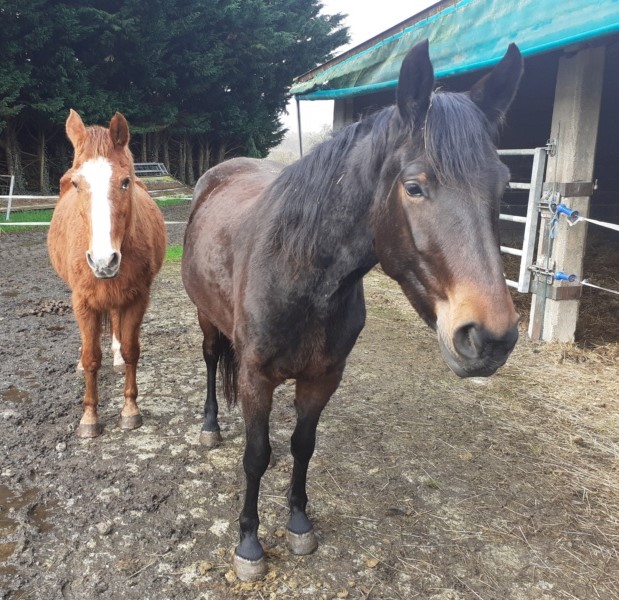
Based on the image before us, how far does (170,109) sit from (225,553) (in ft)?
63.3

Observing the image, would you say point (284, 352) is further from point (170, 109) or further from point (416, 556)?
point (170, 109)

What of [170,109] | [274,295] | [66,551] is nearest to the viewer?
[274,295]

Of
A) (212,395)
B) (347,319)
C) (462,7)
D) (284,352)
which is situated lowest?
(212,395)

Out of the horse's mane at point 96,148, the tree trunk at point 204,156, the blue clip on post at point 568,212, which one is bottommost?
the blue clip on post at point 568,212

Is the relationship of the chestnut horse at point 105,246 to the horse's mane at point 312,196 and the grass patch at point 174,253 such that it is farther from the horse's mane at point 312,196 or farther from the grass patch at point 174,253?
the grass patch at point 174,253

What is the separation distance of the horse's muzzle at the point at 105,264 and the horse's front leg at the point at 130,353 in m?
0.59

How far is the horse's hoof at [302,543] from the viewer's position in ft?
7.14

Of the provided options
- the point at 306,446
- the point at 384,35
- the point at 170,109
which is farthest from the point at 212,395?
the point at 170,109

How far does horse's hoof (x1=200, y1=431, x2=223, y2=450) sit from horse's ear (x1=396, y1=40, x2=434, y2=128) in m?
2.29

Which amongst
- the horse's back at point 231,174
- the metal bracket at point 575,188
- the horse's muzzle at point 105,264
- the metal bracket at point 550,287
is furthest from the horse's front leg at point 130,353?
the metal bracket at point 575,188

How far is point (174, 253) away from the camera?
918 centimetres

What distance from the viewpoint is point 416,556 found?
2.18 metres

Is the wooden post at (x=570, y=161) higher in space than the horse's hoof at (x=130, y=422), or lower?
higher

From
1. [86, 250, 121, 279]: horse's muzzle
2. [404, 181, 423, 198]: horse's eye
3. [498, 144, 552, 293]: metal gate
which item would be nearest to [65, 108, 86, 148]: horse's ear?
[86, 250, 121, 279]: horse's muzzle
